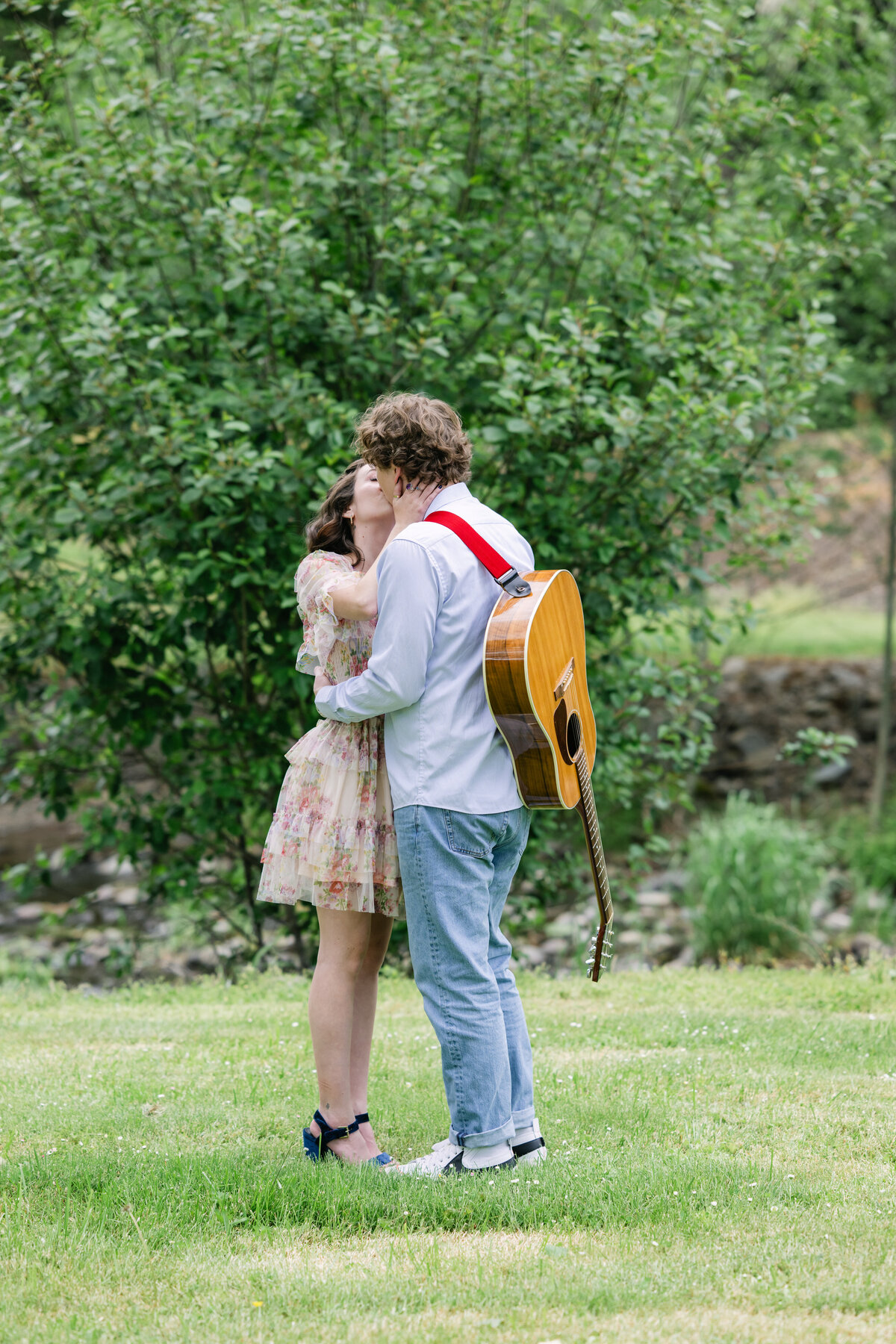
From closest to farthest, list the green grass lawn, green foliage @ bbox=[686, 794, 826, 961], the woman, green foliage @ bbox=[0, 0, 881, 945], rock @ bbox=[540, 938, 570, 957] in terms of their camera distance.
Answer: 1. the green grass lawn
2. the woman
3. green foliage @ bbox=[0, 0, 881, 945]
4. green foliage @ bbox=[686, 794, 826, 961]
5. rock @ bbox=[540, 938, 570, 957]

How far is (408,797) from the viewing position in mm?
3064

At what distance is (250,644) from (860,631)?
10330 mm

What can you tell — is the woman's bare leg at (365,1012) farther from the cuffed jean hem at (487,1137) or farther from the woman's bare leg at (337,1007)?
the cuffed jean hem at (487,1137)

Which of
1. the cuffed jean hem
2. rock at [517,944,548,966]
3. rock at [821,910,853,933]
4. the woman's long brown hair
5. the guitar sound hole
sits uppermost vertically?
the woman's long brown hair

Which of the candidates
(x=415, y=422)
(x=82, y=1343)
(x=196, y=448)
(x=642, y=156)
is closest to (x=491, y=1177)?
(x=82, y=1343)

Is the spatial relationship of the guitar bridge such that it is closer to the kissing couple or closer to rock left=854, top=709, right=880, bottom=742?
the kissing couple

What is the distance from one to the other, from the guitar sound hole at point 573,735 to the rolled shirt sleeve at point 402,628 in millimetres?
409

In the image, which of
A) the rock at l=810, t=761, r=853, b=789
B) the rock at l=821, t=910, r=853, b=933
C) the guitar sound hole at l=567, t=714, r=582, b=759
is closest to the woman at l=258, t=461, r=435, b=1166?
the guitar sound hole at l=567, t=714, r=582, b=759

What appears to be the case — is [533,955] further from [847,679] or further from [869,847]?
[847,679]

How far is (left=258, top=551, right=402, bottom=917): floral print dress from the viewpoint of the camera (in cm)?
321

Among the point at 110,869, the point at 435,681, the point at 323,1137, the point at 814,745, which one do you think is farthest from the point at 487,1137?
the point at 110,869

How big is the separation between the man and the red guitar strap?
0.02 m

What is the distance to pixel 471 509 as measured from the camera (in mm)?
3189

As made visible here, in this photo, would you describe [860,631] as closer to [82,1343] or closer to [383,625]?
[383,625]
